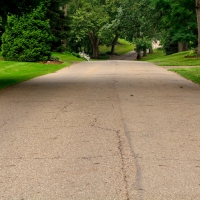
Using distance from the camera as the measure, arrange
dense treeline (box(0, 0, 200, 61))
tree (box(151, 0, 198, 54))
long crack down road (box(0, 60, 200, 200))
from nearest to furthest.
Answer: long crack down road (box(0, 60, 200, 200))
dense treeline (box(0, 0, 200, 61))
tree (box(151, 0, 198, 54))

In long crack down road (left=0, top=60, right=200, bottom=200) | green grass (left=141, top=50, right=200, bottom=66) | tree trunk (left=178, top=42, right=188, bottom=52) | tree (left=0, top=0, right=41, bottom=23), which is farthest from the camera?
tree trunk (left=178, top=42, right=188, bottom=52)

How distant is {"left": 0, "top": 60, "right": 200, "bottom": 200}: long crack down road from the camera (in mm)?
4590

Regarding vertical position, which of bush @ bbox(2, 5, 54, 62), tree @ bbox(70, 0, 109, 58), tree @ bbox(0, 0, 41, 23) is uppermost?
tree @ bbox(70, 0, 109, 58)

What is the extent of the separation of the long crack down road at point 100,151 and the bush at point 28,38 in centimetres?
2678

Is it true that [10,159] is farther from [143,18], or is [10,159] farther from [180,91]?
[143,18]

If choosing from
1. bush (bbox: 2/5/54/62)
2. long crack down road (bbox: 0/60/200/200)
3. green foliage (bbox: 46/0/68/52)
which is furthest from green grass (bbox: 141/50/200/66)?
long crack down road (bbox: 0/60/200/200)

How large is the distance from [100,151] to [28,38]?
3265 centimetres

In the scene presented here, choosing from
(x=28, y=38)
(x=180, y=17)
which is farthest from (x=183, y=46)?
(x=28, y=38)

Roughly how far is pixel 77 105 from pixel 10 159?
5476mm

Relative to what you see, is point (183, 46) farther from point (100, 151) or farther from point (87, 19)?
point (100, 151)

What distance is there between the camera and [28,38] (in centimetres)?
3750

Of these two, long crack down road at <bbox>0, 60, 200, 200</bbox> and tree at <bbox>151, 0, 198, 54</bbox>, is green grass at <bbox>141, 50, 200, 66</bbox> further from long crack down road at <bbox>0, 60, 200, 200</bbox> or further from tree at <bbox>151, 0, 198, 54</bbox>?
long crack down road at <bbox>0, 60, 200, 200</bbox>

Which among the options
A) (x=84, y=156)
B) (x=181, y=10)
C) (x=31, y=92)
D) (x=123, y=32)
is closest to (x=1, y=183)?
(x=84, y=156)

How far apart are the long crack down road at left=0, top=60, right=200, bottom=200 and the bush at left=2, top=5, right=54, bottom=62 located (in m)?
26.8
